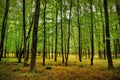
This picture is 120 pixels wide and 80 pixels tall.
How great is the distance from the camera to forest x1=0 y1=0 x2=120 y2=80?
1570 cm

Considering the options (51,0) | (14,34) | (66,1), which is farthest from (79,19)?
(14,34)

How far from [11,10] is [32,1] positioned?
25.4 feet

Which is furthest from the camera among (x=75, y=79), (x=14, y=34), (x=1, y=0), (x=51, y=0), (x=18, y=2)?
(x=14, y=34)

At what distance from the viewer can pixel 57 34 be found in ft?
111

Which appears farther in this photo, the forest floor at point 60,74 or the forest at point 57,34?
the forest at point 57,34

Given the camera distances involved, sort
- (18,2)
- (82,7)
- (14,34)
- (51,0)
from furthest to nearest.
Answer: (14,34), (82,7), (18,2), (51,0)

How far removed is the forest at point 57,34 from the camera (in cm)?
1570

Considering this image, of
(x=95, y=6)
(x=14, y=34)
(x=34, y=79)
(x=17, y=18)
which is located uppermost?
(x=95, y=6)

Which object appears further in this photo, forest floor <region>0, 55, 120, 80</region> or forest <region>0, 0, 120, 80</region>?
forest <region>0, 0, 120, 80</region>

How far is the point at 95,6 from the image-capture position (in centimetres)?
3503

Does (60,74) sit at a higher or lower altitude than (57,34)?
lower

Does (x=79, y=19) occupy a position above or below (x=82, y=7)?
below

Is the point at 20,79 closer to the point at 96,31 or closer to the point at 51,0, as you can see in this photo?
the point at 51,0

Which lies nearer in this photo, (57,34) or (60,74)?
(60,74)
